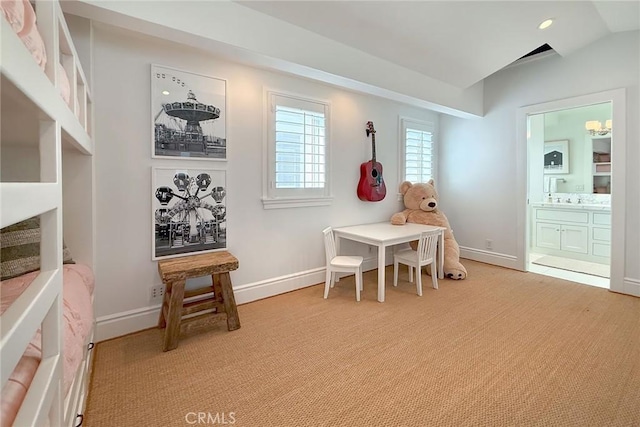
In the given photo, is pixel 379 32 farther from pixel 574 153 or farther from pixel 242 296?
pixel 574 153

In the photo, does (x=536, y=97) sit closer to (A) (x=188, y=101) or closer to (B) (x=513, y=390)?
(B) (x=513, y=390)

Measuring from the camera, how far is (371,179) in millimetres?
3678

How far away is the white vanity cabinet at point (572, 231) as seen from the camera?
4.13 m

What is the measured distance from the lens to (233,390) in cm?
165

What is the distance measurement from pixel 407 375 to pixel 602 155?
5.08 metres

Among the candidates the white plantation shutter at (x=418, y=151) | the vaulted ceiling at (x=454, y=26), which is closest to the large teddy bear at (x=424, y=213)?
the white plantation shutter at (x=418, y=151)

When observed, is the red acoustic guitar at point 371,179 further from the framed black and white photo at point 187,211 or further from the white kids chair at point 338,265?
the framed black and white photo at point 187,211

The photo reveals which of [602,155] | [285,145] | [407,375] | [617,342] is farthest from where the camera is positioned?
[602,155]

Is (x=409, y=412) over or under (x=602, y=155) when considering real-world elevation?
under

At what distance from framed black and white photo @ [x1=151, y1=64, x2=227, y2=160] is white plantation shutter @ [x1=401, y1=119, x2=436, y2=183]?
2.63 meters

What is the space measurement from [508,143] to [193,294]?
13.8ft

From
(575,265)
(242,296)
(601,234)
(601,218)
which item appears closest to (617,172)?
(601,218)

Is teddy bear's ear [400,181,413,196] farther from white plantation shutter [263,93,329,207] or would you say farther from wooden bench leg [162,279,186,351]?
wooden bench leg [162,279,186,351]

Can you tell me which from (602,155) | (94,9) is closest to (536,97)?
(602,155)
